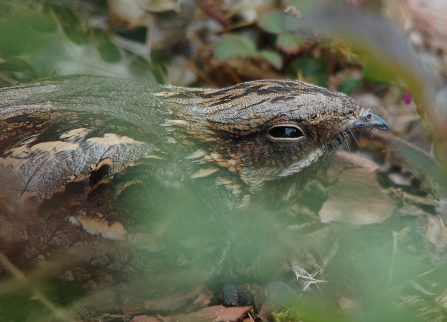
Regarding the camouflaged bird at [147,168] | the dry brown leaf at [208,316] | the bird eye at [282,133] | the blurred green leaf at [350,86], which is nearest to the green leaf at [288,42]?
the blurred green leaf at [350,86]

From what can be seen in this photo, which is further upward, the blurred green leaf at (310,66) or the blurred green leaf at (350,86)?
the blurred green leaf at (310,66)

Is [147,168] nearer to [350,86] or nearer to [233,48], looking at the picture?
[233,48]

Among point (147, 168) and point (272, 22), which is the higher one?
point (272, 22)

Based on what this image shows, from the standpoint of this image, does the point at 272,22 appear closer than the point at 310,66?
Yes

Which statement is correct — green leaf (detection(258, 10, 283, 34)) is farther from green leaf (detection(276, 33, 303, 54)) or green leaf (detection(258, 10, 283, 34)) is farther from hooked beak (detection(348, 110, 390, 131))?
hooked beak (detection(348, 110, 390, 131))

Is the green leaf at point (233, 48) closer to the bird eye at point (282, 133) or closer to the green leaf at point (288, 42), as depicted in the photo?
the green leaf at point (288, 42)

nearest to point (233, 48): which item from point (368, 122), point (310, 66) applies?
point (310, 66)

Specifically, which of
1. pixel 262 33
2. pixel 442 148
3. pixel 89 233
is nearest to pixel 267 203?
pixel 89 233

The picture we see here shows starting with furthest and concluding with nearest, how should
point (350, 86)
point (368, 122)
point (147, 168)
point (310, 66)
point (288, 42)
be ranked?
point (310, 66) → point (350, 86) → point (288, 42) → point (368, 122) → point (147, 168)
